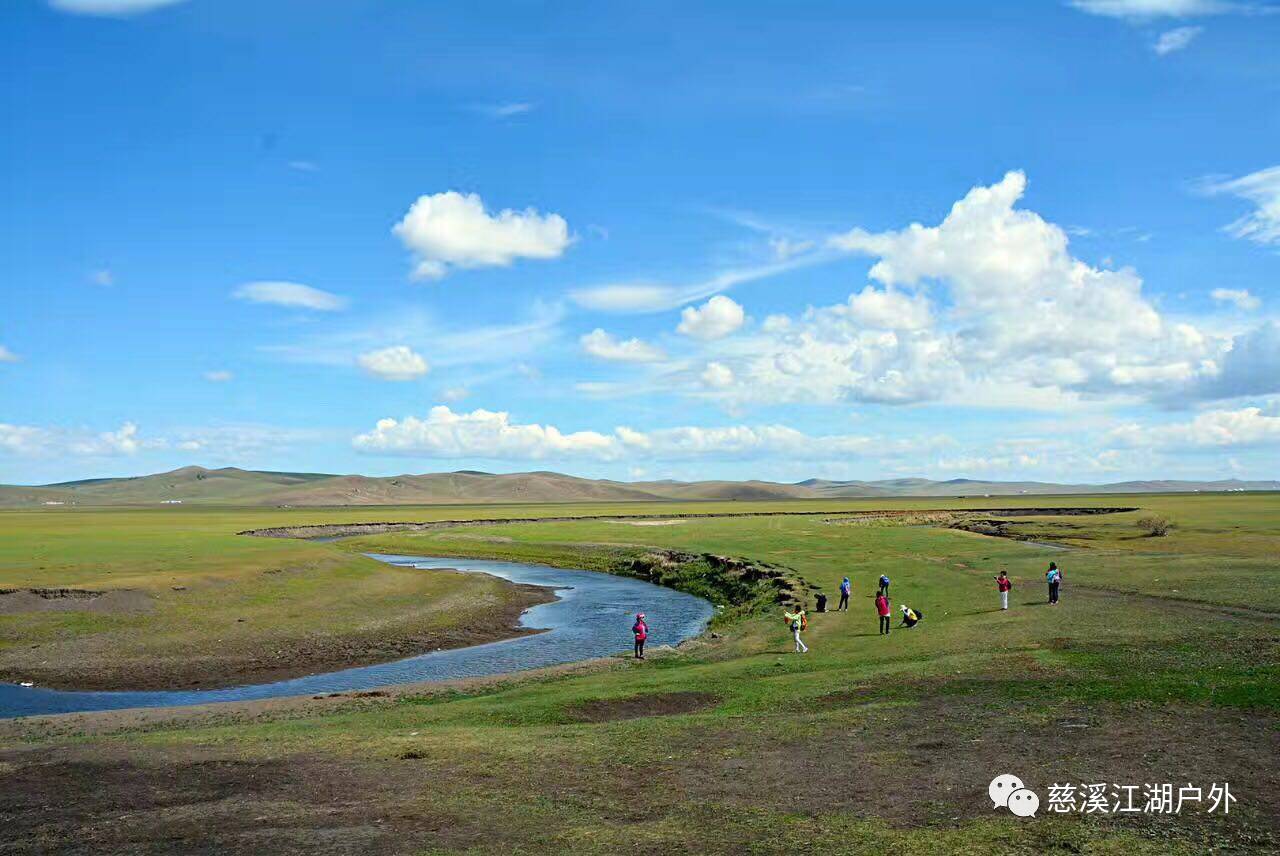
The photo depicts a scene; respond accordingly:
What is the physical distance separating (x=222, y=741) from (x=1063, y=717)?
26.5 m

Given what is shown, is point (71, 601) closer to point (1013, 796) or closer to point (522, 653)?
point (522, 653)

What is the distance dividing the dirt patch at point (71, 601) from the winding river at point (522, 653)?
13.0 metres

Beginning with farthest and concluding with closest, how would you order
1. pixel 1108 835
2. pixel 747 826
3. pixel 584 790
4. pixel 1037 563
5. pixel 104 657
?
pixel 1037 563, pixel 104 657, pixel 584 790, pixel 747 826, pixel 1108 835

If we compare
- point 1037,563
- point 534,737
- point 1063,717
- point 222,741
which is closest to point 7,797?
point 222,741

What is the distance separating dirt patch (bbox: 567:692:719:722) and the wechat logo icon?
12690 mm

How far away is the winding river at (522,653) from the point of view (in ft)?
131

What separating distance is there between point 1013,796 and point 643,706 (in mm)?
15448

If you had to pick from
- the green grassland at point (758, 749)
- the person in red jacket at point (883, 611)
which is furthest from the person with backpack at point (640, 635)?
the person in red jacket at point (883, 611)

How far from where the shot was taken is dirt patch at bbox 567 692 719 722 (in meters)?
30.5

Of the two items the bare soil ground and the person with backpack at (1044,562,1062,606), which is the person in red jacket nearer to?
the person with backpack at (1044,562,1062,606)

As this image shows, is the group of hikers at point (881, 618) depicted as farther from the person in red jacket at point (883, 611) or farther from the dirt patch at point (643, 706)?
the dirt patch at point (643, 706)

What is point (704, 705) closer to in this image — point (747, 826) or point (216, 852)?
point (747, 826)

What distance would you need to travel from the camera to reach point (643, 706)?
104ft

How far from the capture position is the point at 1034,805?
1836cm
